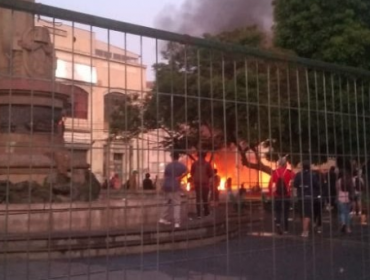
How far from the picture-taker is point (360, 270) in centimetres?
704

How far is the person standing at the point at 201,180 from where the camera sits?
5.20 meters

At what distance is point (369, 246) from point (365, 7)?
21360mm

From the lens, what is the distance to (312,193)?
640 centimetres

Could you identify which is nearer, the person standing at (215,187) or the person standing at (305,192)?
the person standing at (215,187)

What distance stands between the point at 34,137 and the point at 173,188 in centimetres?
96

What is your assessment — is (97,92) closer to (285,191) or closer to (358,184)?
(285,191)

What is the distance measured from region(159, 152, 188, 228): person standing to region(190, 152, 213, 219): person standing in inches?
4.1

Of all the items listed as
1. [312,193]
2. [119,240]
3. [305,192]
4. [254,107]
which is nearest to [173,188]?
[119,240]

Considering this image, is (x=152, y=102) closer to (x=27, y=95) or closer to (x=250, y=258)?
(x=27, y=95)

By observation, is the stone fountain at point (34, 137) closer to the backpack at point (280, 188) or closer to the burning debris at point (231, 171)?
the burning debris at point (231, 171)

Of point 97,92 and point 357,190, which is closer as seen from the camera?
point 97,92

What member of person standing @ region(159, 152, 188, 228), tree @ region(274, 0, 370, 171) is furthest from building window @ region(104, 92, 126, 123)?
tree @ region(274, 0, 370, 171)

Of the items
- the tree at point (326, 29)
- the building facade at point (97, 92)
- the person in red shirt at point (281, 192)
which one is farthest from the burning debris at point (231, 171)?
the tree at point (326, 29)

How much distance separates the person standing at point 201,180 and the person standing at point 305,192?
1119 mm
